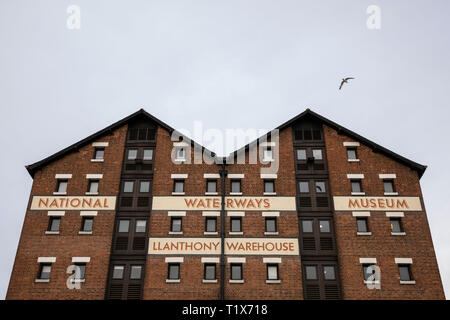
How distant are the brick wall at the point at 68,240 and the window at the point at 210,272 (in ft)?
20.4

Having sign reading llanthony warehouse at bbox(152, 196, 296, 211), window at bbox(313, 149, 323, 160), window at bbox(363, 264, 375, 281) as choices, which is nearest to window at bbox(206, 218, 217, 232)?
sign reading llanthony warehouse at bbox(152, 196, 296, 211)

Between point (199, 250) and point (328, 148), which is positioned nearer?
point (199, 250)

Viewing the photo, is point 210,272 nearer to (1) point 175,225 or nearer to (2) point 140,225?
(1) point 175,225

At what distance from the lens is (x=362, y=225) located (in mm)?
28859

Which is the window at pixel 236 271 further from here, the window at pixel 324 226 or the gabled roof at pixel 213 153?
the gabled roof at pixel 213 153

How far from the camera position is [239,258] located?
90.7ft

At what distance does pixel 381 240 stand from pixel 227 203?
1019cm

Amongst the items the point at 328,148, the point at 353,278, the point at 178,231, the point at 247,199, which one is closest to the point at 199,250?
the point at 178,231

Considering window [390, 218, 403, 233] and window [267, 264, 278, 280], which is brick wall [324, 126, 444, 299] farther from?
window [267, 264, 278, 280]

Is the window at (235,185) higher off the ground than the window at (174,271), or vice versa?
the window at (235,185)

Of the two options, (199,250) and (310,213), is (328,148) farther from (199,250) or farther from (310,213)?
(199,250)

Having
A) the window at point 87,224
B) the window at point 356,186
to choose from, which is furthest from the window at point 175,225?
the window at point 356,186

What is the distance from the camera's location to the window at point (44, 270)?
89.3 feet
